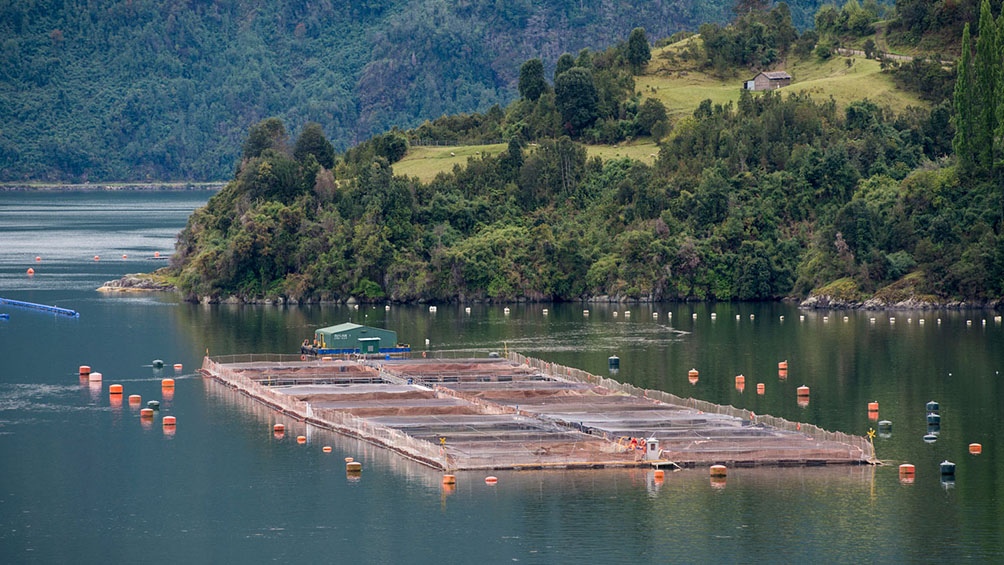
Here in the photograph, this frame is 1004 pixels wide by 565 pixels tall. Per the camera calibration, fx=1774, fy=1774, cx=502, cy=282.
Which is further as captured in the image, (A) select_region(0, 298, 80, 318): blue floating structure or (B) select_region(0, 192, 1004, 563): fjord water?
(A) select_region(0, 298, 80, 318): blue floating structure

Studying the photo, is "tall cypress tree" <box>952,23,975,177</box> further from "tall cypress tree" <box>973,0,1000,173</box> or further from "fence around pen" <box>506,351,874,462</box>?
"fence around pen" <box>506,351,874,462</box>

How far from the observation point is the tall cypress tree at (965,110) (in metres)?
176

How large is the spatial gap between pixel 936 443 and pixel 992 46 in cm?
7949

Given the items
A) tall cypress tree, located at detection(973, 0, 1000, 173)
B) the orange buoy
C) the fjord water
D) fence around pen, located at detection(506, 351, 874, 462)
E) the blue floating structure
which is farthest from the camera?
the blue floating structure

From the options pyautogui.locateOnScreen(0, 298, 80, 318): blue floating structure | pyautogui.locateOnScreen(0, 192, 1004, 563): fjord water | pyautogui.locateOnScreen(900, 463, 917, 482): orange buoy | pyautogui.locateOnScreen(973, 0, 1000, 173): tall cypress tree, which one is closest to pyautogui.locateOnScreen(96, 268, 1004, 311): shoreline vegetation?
pyautogui.locateOnScreen(973, 0, 1000, 173): tall cypress tree

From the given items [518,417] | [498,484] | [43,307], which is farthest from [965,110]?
[498,484]

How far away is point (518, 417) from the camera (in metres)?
109

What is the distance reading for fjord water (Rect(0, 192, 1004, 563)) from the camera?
81.9 m

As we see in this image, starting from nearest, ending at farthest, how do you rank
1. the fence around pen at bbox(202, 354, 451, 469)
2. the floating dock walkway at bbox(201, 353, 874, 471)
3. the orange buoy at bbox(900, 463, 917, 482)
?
the orange buoy at bbox(900, 463, 917, 482) < the floating dock walkway at bbox(201, 353, 874, 471) < the fence around pen at bbox(202, 354, 451, 469)

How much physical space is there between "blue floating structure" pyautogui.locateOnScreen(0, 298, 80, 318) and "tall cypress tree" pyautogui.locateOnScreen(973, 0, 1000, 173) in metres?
92.8

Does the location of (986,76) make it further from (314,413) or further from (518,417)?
(314,413)

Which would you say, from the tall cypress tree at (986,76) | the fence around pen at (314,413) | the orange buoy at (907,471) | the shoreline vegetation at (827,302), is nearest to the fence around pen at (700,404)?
the orange buoy at (907,471)

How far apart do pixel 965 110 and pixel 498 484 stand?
333ft

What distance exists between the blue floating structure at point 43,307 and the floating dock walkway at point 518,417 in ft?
149
